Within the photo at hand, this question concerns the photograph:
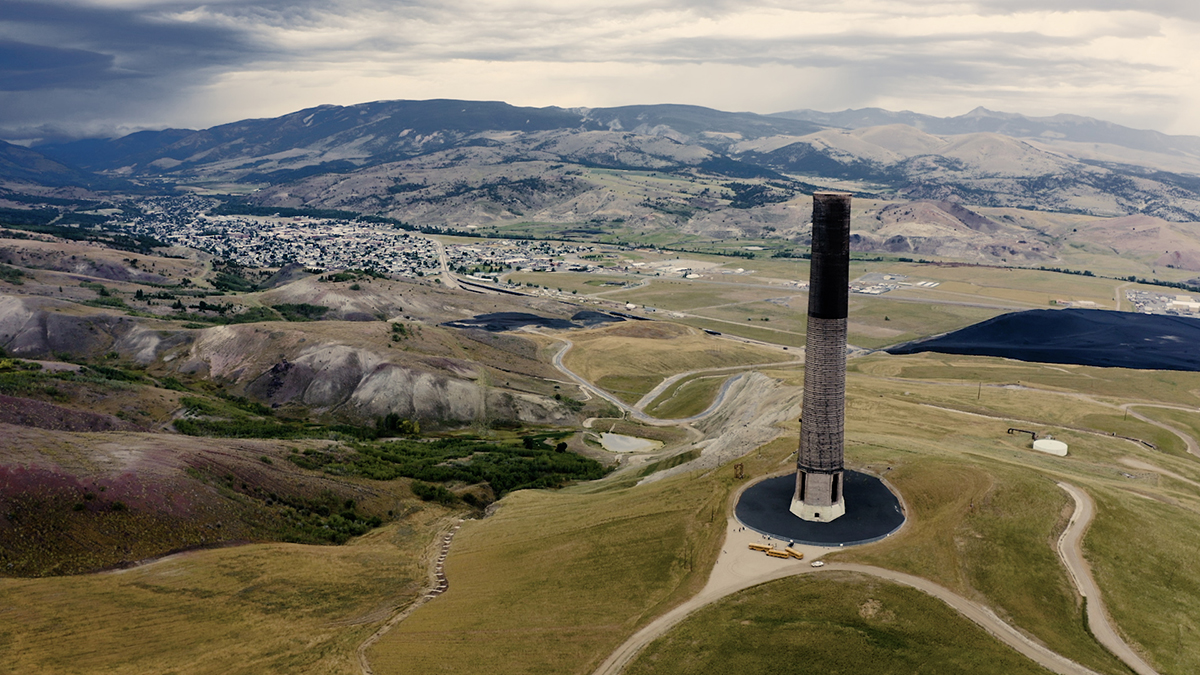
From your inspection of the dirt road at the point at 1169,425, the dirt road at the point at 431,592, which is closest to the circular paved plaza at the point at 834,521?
the dirt road at the point at 431,592

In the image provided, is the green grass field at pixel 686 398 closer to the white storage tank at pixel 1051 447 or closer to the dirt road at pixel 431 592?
the white storage tank at pixel 1051 447

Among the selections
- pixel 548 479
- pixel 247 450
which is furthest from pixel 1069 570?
pixel 247 450

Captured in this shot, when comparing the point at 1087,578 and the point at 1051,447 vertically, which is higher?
the point at 1087,578

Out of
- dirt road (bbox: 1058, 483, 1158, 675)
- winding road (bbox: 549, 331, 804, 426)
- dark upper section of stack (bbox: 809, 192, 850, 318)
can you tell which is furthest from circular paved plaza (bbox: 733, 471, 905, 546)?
winding road (bbox: 549, 331, 804, 426)

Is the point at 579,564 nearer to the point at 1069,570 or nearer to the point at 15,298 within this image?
the point at 1069,570

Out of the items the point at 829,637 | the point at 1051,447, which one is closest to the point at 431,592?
the point at 829,637

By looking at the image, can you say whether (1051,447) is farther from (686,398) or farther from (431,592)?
(431,592)

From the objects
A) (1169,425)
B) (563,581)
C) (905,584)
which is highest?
(905,584)
